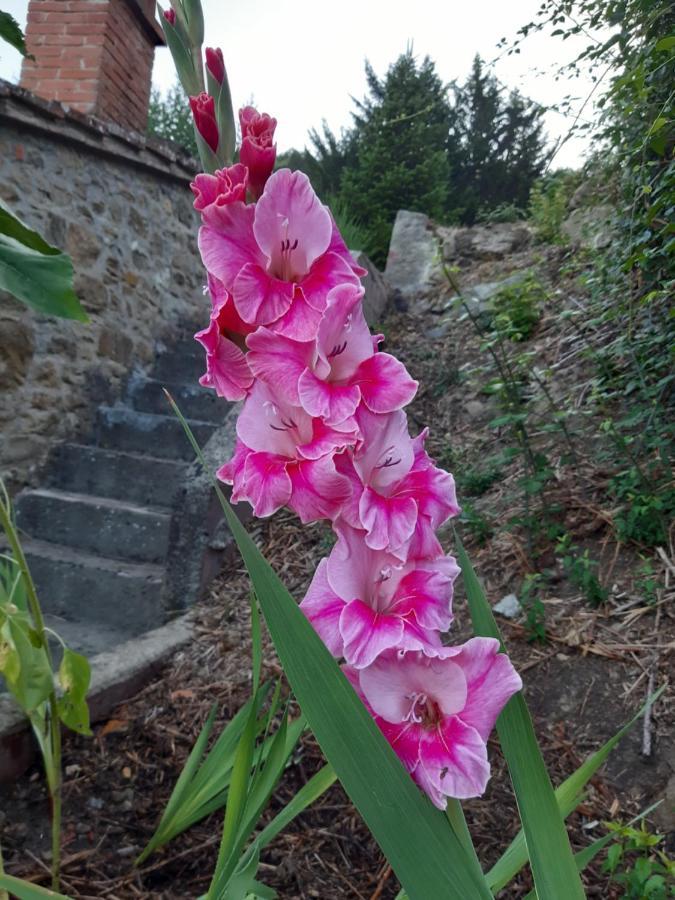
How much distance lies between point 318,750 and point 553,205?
5.00 m

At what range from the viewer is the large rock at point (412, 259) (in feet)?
19.8

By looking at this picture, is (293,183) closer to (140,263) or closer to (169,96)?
(140,263)

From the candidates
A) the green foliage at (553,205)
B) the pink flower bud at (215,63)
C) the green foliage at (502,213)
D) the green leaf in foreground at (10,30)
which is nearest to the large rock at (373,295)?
the green foliage at (502,213)

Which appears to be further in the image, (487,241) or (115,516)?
(487,241)

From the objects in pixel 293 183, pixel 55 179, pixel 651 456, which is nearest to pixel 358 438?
pixel 293 183

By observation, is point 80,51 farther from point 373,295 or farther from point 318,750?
point 318,750

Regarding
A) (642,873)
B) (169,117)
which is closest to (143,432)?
(642,873)

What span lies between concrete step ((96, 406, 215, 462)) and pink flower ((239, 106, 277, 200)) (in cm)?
348

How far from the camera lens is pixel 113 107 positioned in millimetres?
4926

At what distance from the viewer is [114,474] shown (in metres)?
4.02

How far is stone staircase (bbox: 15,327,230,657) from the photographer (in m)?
3.21

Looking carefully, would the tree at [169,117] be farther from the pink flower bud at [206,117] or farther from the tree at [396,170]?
the pink flower bud at [206,117]

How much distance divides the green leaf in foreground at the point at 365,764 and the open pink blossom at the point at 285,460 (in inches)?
3.5

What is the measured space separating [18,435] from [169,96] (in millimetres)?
19495
